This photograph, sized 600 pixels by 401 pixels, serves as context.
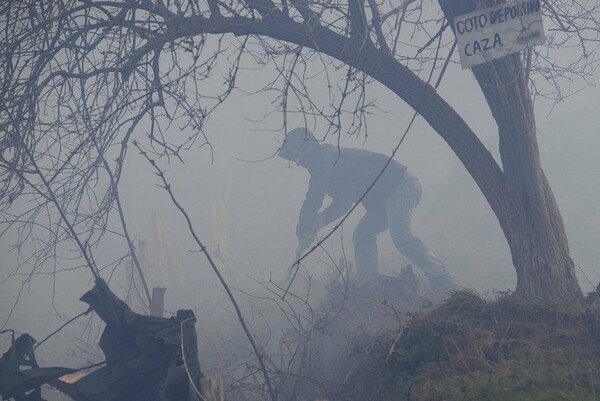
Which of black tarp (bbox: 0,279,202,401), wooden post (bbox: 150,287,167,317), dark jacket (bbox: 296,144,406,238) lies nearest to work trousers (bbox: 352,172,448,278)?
dark jacket (bbox: 296,144,406,238)

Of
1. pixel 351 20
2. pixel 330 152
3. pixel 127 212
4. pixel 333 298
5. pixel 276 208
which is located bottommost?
pixel 333 298

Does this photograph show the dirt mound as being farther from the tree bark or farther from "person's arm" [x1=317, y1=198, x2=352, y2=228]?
"person's arm" [x1=317, y1=198, x2=352, y2=228]

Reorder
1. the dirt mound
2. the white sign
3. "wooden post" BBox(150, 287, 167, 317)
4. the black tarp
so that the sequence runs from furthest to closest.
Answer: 1. "wooden post" BBox(150, 287, 167, 317)
2. the white sign
3. the black tarp
4. the dirt mound

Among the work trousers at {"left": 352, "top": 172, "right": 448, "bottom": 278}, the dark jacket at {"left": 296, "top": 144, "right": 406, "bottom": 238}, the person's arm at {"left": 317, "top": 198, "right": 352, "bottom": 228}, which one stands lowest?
the work trousers at {"left": 352, "top": 172, "right": 448, "bottom": 278}

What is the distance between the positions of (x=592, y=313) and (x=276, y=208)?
95.2ft

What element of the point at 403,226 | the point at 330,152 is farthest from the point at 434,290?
the point at 330,152

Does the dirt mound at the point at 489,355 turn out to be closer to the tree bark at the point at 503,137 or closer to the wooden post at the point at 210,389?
the tree bark at the point at 503,137

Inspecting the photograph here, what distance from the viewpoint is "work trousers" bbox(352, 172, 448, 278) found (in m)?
8.27

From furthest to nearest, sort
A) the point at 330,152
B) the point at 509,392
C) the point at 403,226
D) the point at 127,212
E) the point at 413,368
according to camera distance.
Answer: the point at 127,212 < the point at 330,152 < the point at 403,226 < the point at 413,368 < the point at 509,392

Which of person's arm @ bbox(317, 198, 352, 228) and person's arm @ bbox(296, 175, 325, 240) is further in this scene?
person's arm @ bbox(317, 198, 352, 228)

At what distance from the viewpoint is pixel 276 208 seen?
31641mm

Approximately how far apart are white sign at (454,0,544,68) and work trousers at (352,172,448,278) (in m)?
4.85

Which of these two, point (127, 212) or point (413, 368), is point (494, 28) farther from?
point (127, 212)

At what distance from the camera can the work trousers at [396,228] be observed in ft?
27.1
